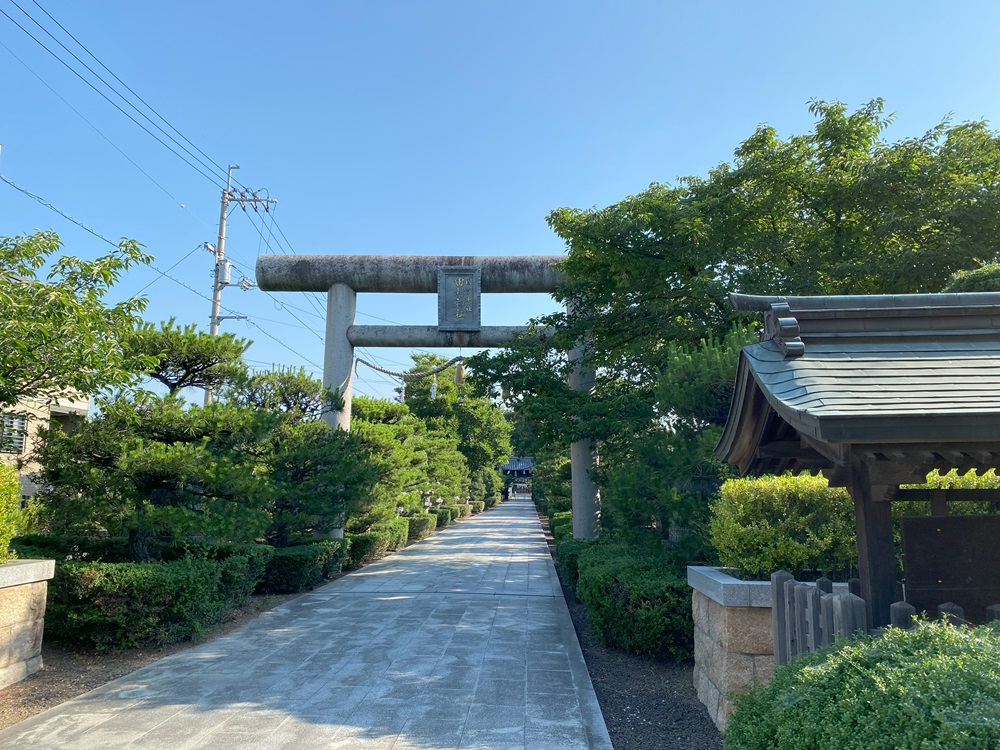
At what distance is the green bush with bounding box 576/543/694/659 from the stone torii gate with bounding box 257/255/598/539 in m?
6.41

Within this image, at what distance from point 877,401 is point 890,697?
4.48 feet

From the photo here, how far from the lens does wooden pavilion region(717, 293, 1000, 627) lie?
285cm

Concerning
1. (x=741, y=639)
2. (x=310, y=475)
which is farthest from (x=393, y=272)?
(x=741, y=639)

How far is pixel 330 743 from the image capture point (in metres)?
4.46

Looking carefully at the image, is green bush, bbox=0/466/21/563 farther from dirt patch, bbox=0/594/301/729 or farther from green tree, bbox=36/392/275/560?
dirt patch, bbox=0/594/301/729

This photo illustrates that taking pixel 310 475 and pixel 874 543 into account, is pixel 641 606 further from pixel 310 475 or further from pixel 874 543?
pixel 310 475

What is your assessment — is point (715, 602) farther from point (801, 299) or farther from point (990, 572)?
point (801, 299)

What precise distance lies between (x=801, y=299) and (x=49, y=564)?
6.65 m

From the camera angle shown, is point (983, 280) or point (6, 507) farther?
point (983, 280)

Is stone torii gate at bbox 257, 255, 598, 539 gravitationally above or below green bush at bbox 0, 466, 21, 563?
above

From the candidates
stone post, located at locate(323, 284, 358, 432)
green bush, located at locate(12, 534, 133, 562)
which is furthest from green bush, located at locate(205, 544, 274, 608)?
stone post, located at locate(323, 284, 358, 432)

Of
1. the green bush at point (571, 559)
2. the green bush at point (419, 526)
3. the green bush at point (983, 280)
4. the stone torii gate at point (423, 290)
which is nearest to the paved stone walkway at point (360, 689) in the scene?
the green bush at point (571, 559)

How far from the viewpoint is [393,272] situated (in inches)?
556

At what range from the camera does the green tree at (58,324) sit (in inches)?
201
